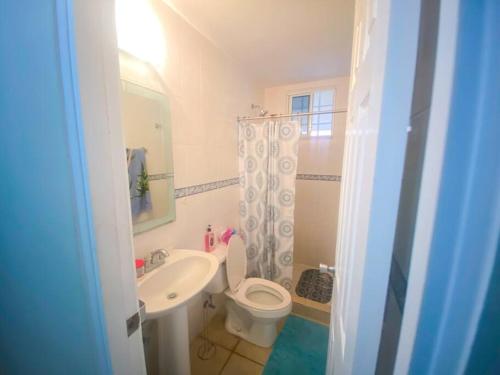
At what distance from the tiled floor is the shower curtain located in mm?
664

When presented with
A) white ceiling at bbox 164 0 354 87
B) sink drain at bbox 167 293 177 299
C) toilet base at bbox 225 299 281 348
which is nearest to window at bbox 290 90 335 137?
white ceiling at bbox 164 0 354 87

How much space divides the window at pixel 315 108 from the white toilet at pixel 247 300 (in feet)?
5.52

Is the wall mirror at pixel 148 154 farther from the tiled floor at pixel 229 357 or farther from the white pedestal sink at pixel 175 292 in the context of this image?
the tiled floor at pixel 229 357

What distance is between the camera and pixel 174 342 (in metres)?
1.17

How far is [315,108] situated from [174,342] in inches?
104

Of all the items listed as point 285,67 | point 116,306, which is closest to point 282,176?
point 285,67

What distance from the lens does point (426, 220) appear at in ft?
0.83

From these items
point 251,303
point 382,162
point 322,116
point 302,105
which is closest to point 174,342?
point 251,303

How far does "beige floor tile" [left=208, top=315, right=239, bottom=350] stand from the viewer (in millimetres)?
1672

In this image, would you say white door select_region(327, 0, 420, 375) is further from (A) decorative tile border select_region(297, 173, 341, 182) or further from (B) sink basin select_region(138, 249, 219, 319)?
(A) decorative tile border select_region(297, 173, 341, 182)

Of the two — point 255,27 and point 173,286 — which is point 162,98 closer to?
point 255,27

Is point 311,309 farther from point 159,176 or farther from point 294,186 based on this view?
point 159,176

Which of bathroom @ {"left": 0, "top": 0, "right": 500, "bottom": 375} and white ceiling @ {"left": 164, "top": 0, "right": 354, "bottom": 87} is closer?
bathroom @ {"left": 0, "top": 0, "right": 500, "bottom": 375}

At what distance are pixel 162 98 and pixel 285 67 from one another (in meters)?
1.39
